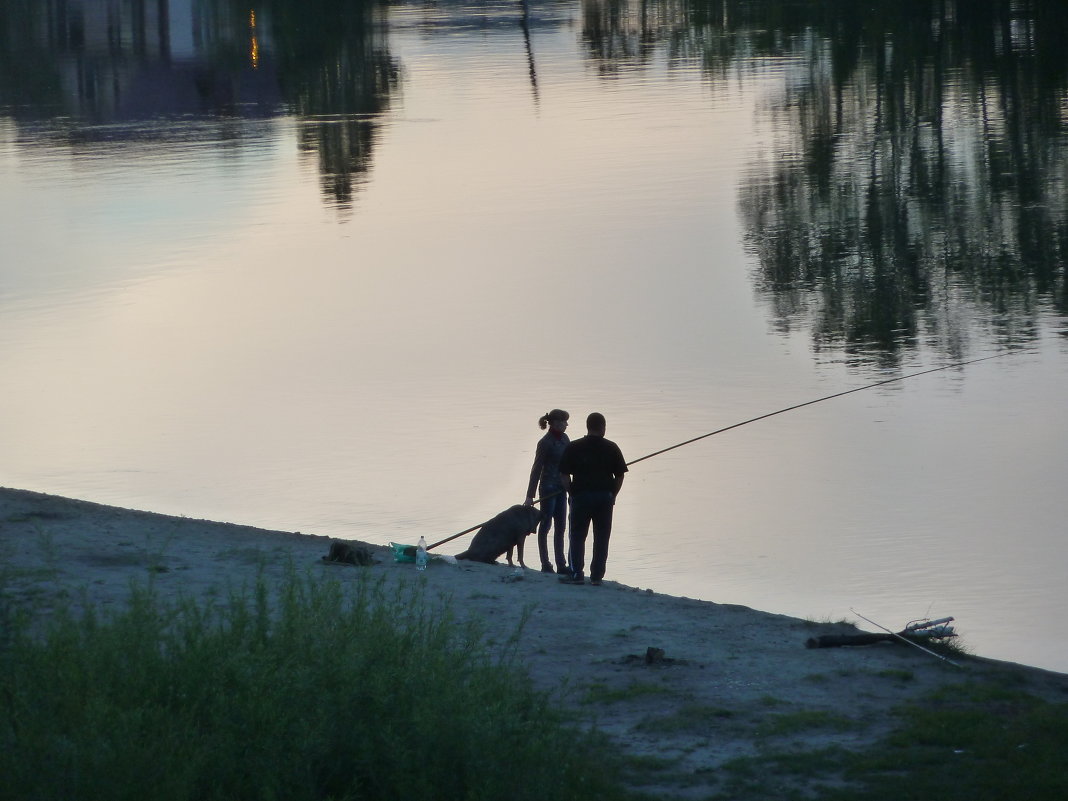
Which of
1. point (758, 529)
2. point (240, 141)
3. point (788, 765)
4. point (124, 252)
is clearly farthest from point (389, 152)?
point (788, 765)

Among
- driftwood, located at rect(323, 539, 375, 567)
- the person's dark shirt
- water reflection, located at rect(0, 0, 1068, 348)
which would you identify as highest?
water reflection, located at rect(0, 0, 1068, 348)

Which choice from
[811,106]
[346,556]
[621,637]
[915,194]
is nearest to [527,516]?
[346,556]

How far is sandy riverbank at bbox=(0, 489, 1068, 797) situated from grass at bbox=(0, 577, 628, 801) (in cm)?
45

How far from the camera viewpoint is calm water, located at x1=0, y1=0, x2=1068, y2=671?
13.1 m

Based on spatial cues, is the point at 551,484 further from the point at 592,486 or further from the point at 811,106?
the point at 811,106

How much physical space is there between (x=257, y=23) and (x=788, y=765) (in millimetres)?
71366

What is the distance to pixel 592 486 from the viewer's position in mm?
10266

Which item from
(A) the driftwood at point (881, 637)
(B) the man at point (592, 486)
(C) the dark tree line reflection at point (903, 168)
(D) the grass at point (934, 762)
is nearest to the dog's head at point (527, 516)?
(B) the man at point (592, 486)

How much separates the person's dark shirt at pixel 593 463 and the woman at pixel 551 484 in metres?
0.80

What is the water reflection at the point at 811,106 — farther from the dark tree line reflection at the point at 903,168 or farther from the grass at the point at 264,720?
the grass at the point at 264,720

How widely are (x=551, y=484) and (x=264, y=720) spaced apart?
596 cm

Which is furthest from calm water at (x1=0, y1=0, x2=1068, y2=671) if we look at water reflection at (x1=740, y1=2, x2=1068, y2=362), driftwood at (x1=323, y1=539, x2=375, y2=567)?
driftwood at (x1=323, y1=539, x2=375, y2=567)

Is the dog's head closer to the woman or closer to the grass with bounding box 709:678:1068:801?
the woman

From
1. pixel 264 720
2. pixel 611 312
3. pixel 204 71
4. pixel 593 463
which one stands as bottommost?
pixel 611 312
